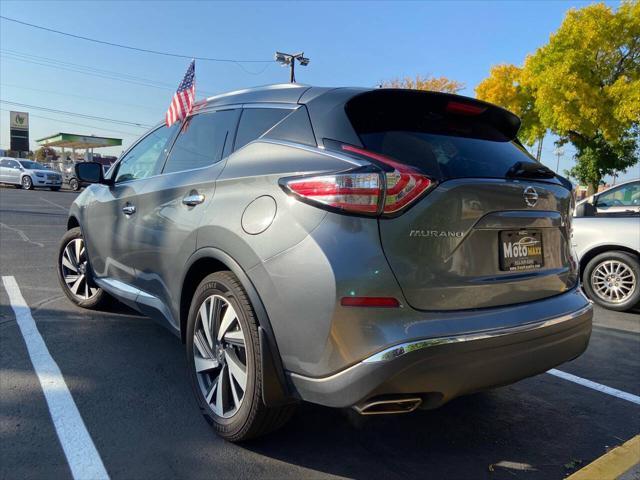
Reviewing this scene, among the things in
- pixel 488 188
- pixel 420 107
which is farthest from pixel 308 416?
pixel 420 107

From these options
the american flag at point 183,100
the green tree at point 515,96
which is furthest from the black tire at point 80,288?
the green tree at point 515,96

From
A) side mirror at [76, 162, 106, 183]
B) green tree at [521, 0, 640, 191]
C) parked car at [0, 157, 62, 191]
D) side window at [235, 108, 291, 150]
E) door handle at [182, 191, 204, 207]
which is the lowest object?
door handle at [182, 191, 204, 207]

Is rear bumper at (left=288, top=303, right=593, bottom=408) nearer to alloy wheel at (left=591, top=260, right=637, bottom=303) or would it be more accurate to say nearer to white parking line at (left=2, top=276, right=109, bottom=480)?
white parking line at (left=2, top=276, right=109, bottom=480)

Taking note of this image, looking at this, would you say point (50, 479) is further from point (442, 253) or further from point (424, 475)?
point (442, 253)

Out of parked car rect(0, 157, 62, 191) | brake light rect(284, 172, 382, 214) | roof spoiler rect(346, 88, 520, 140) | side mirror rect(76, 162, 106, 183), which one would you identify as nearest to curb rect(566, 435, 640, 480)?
brake light rect(284, 172, 382, 214)

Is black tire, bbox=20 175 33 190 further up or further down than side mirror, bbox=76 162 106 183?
further up

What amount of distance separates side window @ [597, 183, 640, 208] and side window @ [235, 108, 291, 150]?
544 centimetres

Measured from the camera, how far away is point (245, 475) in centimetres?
223

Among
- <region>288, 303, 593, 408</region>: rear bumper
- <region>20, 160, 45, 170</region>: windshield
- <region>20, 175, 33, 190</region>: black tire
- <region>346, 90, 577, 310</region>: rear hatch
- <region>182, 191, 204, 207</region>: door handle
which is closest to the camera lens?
<region>288, 303, 593, 408</region>: rear bumper

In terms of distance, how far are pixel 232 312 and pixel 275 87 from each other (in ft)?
4.18

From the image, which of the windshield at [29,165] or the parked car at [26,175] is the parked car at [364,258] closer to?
the parked car at [26,175]

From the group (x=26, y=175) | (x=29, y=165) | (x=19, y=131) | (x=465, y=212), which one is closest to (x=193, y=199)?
(x=465, y=212)

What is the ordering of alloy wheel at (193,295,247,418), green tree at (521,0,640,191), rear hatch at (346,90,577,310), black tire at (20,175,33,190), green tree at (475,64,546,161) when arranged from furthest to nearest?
1. black tire at (20,175,33,190)
2. green tree at (475,64,546,161)
3. green tree at (521,0,640,191)
4. alloy wheel at (193,295,247,418)
5. rear hatch at (346,90,577,310)

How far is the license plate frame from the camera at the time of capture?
7.36 ft
